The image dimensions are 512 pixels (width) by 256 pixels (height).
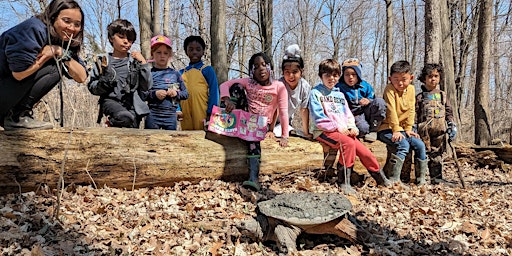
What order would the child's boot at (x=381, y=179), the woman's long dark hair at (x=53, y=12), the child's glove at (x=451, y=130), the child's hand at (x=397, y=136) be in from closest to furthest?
the woman's long dark hair at (x=53, y=12) < the child's boot at (x=381, y=179) < the child's hand at (x=397, y=136) < the child's glove at (x=451, y=130)

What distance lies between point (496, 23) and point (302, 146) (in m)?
18.1

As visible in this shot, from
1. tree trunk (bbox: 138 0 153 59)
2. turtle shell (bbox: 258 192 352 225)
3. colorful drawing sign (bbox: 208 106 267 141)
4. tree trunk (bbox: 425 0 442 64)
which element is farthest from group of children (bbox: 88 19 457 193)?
tree trunk (bbox: 138 0 153 59)

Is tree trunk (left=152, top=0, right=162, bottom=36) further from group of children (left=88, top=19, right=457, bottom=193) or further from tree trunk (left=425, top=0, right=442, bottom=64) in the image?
tree trunk (left=425, top=0, right=442, bottom=64)

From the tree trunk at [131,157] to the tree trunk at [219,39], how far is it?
2.75 m

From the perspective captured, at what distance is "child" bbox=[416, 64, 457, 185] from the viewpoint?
212 inches

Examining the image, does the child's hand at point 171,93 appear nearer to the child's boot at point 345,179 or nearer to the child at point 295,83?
the child at point 295,83

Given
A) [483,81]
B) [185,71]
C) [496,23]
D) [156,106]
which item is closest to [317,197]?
[156,106]

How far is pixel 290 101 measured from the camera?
5051mm

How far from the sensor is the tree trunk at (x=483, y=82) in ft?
25.0

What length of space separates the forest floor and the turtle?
14 cm

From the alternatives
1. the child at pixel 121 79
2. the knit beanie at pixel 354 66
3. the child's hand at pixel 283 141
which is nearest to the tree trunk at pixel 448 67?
the knit beanie at pixel 354 66

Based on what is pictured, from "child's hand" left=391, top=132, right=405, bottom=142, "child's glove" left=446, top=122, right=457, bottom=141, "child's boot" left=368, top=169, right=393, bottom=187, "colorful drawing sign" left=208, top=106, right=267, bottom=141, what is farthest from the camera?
"child's glove" left=446, top=122, right=457, bottom=141

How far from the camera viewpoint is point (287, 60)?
4898mm

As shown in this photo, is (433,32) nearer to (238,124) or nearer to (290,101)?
(290,101)
